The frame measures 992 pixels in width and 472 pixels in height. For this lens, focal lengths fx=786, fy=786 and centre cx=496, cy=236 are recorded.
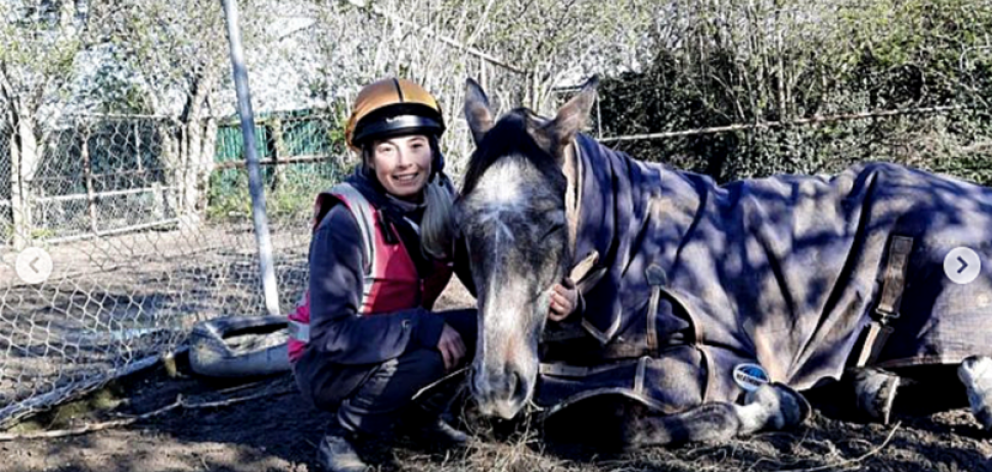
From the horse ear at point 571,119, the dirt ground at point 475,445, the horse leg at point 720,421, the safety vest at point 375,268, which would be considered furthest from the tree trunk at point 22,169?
the horse leg at point 720,421

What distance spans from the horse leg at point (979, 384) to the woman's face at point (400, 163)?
2211 mm

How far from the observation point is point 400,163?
122 inches

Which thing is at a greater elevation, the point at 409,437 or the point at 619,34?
the point at 619,34

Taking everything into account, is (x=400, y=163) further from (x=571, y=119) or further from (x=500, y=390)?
(x=500, y=390)

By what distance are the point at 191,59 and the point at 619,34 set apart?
24.9 feet

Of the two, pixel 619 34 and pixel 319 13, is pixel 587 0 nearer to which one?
pixel 619 34

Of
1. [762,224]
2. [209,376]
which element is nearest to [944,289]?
[762,224]

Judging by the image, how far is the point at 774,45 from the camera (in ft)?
37.3

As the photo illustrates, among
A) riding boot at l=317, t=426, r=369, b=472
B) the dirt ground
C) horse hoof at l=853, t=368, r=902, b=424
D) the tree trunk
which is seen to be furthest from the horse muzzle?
the tree trunk

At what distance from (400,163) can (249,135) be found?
2.31 metres

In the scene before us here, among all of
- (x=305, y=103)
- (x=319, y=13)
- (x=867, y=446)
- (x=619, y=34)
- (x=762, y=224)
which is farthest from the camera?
(x=619, y=34)

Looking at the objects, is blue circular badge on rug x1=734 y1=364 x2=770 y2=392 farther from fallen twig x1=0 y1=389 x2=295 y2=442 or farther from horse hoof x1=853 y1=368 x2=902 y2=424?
fallen twig x1=0 y1=389 x2=295 y2=442

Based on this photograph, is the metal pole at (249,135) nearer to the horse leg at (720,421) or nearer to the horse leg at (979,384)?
the horse leg at (720,421)

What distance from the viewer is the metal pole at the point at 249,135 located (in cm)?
496
